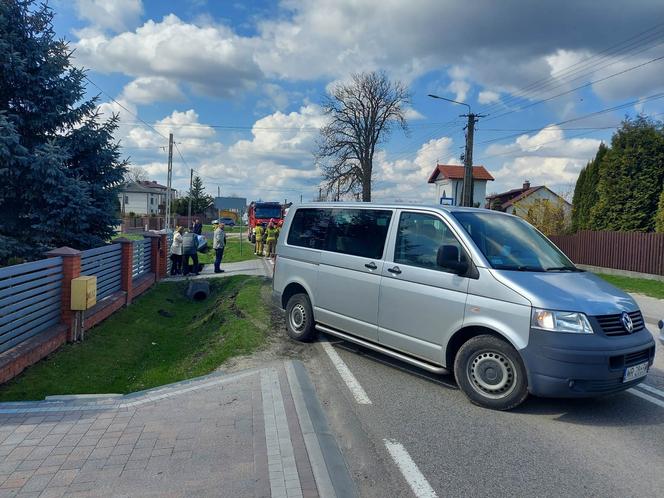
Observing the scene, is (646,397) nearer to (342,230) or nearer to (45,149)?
(342,230)

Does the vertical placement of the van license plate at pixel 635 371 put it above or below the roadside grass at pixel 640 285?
above

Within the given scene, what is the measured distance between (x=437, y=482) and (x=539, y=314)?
1.77 m

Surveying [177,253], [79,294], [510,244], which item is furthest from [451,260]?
[177,253]

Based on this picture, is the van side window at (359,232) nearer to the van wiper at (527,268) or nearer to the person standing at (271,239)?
the van wiper at (527,268)

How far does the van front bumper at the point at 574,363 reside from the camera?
4281mm

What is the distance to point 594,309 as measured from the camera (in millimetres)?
4402

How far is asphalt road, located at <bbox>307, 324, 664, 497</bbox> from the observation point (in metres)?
3.48

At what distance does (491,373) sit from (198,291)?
34.3 feet

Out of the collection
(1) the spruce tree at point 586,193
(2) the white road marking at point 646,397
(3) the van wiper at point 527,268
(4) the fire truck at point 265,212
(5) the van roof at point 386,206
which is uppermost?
(1) the spruce tree at point 586,193

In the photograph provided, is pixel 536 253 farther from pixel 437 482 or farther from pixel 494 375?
pixel 437 482

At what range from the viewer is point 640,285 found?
16688 mm

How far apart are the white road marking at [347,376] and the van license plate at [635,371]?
237 centimetres

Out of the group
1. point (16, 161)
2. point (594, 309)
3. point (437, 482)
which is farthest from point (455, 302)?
point (16, 161)

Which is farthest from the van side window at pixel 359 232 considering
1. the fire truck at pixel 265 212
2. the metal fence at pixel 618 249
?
the fire truck at pixel 265 212
